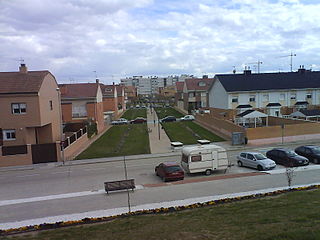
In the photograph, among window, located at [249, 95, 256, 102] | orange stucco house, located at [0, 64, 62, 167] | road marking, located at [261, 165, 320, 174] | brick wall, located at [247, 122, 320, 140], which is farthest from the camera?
window, located at [249, 95, 256, 102]

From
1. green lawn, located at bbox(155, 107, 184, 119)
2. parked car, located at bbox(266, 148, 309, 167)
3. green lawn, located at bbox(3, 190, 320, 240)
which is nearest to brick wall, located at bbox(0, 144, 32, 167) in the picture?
green lawn, located at bbox(3, 190, 320, 240)

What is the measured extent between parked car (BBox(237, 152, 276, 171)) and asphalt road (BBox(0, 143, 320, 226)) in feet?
1.58

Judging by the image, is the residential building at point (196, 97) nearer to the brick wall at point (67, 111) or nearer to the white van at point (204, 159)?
the brick wall at point (67, 111)

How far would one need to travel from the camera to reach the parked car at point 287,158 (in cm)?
2280

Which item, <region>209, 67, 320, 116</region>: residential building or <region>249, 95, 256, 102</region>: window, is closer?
<region>209, 67, 320, 116</region>: residential building

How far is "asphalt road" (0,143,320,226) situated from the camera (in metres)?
16.2

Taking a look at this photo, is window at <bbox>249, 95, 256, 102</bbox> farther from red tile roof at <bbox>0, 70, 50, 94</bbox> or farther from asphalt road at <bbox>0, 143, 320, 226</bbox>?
red tile roof at <bbox>0, 70, 50, 94</bbox>

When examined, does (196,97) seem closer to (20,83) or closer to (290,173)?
(20,83)

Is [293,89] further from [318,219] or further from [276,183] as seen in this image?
[318,219]

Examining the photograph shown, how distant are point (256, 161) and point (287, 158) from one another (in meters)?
2.70

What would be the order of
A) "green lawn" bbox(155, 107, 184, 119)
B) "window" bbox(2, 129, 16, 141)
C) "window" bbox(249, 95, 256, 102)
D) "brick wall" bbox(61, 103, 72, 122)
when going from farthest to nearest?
"green lawn" bbox(155, 107, 184, 119)
"brick wall" bbox(61, 103, 72, 122)
"window" bbox(249, 95, 256, 102)
"window" bbox(2, 129, 16, 141)

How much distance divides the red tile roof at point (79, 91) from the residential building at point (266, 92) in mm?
21005

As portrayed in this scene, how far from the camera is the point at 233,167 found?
79.1 feet

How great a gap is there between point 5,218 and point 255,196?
40.6 ft
